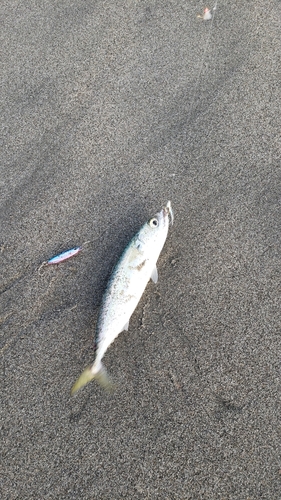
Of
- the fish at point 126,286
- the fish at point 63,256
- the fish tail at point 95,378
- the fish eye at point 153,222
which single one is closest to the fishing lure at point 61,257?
the fish at point 63,256

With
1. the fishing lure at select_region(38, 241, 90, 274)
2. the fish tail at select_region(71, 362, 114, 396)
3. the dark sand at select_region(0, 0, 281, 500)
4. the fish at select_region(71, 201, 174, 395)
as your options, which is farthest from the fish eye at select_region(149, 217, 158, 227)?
the fish tail at select_region(71, 362, 114, 396)

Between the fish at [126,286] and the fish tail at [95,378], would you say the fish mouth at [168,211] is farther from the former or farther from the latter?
the fish tail at [95,378]

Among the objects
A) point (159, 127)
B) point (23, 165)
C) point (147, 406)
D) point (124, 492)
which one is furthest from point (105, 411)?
point (159, 127)

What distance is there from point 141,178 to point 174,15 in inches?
69.7

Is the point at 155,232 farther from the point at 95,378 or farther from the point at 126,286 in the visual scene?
the point at 95,378

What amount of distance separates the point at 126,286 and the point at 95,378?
549 millimetres

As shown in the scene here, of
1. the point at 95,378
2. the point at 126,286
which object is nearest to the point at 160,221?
the point at 126,286

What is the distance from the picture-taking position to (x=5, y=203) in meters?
3.35

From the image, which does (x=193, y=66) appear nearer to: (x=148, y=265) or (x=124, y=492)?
(x=148, y=265)

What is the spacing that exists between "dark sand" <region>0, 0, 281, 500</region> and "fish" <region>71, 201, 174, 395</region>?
0.09 metres

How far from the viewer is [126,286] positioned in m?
2.80

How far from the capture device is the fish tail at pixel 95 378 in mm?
2686

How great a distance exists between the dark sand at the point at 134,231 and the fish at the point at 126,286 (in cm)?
9

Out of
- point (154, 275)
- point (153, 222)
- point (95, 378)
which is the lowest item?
point (95, 378)
